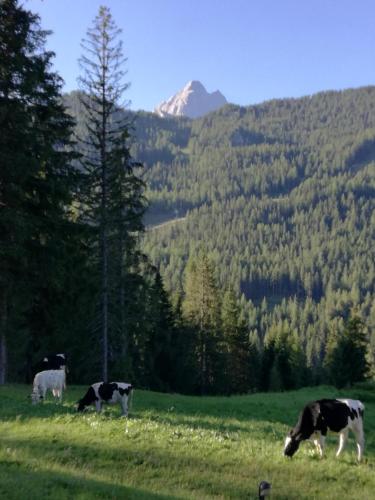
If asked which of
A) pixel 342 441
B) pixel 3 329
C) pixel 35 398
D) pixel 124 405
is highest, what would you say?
pixel 3 329

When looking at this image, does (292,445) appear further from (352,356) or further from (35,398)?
(352,356)

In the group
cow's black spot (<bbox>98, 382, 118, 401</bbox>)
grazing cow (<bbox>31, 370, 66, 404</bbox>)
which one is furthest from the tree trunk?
cow's black spot (<bbox>98, 382, 118, 401</bbox>)

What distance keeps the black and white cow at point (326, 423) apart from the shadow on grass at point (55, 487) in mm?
5629

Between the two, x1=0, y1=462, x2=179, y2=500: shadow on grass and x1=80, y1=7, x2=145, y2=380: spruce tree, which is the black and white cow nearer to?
x1=0, y1=462, x2=179, y2=500: shadow on grass

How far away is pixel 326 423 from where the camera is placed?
563 inches

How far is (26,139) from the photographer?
24.8m

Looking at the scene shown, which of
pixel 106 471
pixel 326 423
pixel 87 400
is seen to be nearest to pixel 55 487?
pixel 106 471

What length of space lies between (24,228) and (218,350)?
139ft

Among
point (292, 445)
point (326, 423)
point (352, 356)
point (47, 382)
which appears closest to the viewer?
point (292, 445)

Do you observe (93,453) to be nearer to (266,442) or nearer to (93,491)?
(93,491)

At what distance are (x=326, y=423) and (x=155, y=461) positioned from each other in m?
5.09

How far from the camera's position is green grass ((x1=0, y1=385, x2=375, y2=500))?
393 inches

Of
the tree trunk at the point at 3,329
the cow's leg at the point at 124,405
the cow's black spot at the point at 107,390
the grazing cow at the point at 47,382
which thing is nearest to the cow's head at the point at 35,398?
the grazing cow at the point at 47,382

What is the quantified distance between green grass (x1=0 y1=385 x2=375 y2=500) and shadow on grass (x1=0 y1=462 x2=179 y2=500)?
0.06 ft
